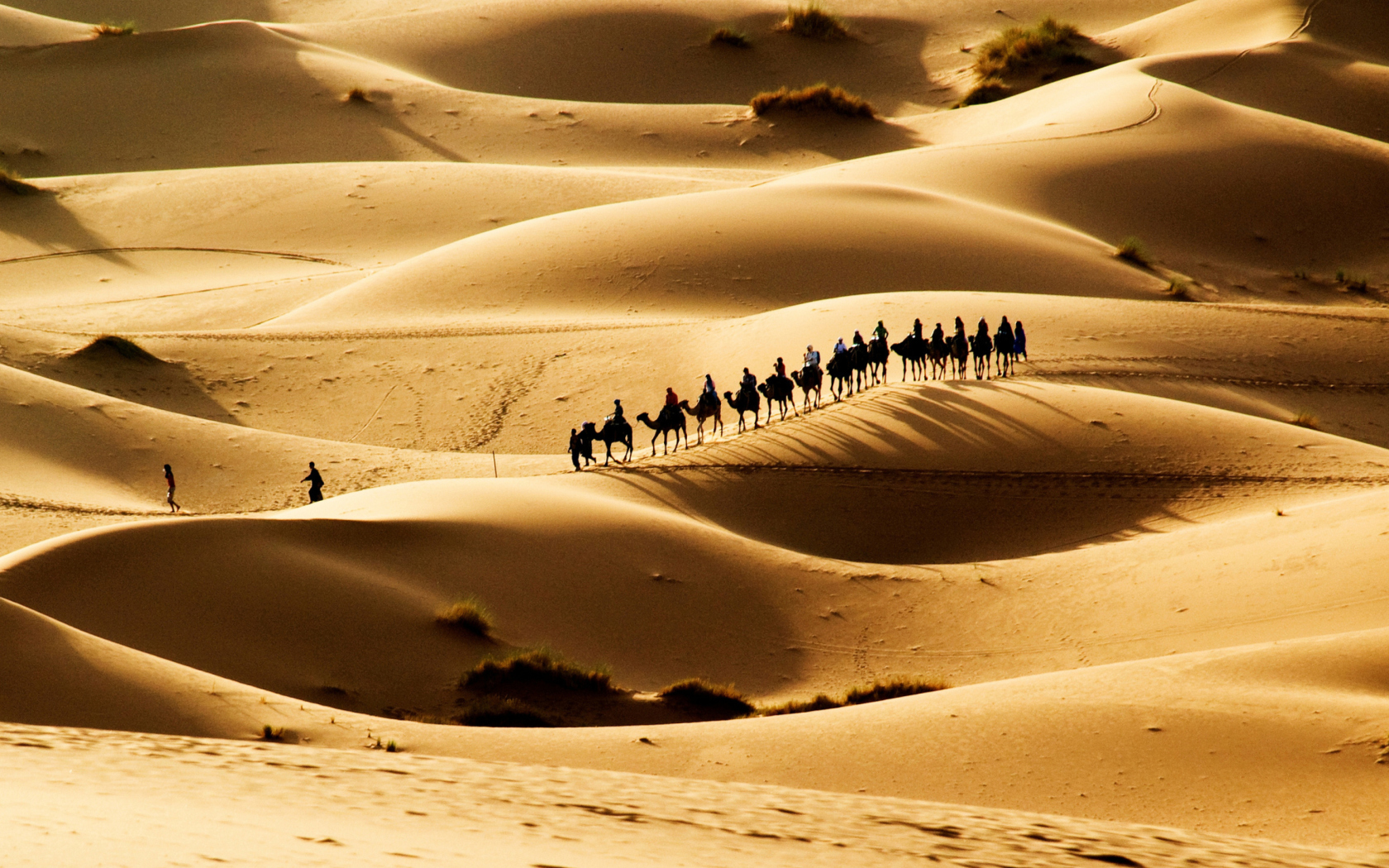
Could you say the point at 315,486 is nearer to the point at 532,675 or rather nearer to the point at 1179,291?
the point at 532,675

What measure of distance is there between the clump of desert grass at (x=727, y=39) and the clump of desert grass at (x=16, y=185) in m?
29.4

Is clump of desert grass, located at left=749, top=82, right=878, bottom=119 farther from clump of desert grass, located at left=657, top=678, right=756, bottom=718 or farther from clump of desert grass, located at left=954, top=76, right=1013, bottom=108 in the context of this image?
clump of desert grass, located at left=657, top=678, right=756, bottom=718

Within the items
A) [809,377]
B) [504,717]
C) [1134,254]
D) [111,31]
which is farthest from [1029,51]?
[504,717]

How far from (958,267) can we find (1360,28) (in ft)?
98.0

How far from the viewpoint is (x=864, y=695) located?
1504cm

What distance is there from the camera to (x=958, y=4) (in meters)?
67.9

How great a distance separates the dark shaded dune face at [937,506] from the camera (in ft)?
65.8

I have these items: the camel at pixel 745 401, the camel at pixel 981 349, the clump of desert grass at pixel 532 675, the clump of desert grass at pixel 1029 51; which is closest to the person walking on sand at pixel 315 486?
the camel at pixel 745 401

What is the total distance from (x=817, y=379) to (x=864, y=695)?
30.1ft

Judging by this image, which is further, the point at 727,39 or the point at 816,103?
the point at 727,39

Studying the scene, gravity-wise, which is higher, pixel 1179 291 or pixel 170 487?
pixel 1179 291

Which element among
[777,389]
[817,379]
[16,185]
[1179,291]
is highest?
[16,185]

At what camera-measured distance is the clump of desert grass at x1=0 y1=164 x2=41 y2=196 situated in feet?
151

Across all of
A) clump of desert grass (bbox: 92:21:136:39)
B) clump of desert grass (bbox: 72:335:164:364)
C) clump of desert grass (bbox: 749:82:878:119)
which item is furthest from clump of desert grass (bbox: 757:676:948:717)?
clump of desert grass (bbox: 92:21:136:39)
